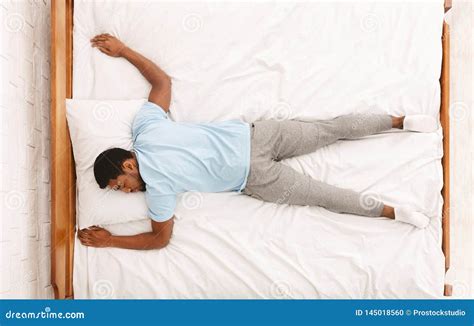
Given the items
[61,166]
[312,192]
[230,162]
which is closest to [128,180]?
[61,166]

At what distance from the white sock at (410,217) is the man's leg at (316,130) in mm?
308

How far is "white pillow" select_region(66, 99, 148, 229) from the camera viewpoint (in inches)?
66.5

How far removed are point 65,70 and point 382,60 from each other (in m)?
1.23

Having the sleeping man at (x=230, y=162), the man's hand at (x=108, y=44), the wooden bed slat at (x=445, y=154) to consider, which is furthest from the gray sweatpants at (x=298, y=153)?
the man's hand at (x=108, y=44)

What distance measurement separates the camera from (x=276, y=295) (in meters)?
1.67

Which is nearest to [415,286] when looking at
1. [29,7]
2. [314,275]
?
[314,275]

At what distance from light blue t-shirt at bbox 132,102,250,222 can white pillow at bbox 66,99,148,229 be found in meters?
0.06

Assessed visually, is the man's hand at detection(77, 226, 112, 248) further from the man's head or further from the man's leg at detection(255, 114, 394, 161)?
the man's leg at detection(255, 114, 394, 161)

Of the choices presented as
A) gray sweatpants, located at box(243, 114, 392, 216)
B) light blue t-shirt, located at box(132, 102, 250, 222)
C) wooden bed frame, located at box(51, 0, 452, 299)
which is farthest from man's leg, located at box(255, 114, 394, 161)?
wooden bed frame, located at box(51, 0, 452, 299)

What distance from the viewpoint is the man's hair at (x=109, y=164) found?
1619 millimetres

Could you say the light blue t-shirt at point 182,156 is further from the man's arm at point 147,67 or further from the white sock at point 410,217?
the white sock at point 410,217

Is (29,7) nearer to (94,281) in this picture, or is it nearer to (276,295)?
(94,281)

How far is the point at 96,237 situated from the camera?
67.2 inches

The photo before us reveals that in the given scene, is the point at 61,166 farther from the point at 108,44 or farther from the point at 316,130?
the point at 316,130
